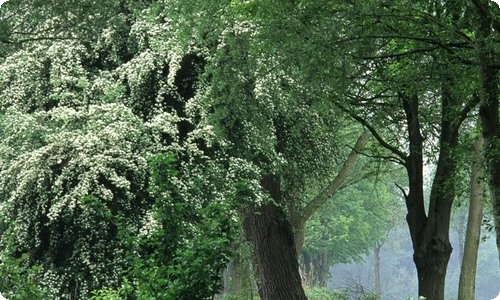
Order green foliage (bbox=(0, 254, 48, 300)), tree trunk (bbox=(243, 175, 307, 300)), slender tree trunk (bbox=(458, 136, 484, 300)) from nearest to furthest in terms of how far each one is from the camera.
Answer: green foliage (bbox=(0, 254, 48, 300)) → tree trunk (bbox=(243, 175, 307, 300)) → slender tree trunk (bbox=(458, 136, 484, 300))

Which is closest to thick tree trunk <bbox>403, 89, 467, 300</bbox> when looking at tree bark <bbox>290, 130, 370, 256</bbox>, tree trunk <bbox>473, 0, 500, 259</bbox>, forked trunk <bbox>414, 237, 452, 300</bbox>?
forked trunk <bbox>414, 237, 452, 300</bbox>

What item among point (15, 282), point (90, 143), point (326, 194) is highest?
point (326, 194)

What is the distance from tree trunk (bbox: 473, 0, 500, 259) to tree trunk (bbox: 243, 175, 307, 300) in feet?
16.9

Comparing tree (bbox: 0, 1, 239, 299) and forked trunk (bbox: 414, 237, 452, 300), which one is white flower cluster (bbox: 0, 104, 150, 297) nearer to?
tree (bbox: 0, 1, 239, 299)

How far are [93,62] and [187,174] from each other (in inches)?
128

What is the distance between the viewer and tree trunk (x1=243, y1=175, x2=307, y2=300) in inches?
596

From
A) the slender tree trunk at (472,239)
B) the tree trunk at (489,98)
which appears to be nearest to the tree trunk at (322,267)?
the slender tree trunk at (472,239)

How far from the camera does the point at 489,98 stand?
10.5 metres

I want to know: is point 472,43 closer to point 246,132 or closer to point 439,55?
Answer: point 439,55

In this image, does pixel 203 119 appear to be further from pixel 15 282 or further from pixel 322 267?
pixel 322 267

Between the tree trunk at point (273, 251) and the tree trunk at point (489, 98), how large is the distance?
5147 mm

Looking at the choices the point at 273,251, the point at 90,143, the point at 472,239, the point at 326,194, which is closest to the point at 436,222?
the point at 273,251

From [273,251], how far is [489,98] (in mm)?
5719

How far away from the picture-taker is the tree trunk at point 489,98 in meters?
9.66
